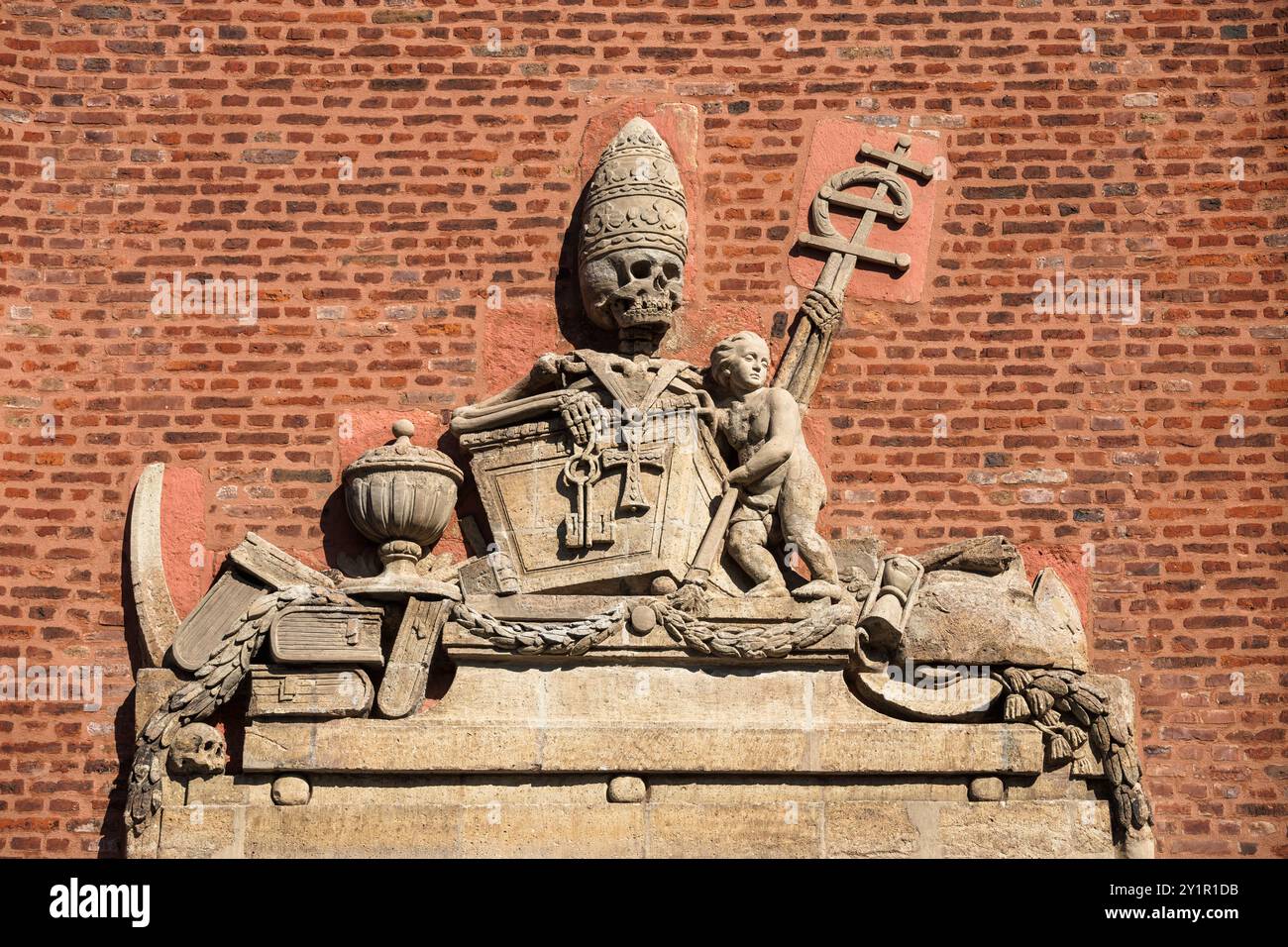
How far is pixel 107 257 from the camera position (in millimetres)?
10094

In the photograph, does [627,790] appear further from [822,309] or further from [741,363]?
[822,309]

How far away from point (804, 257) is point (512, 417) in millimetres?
1614

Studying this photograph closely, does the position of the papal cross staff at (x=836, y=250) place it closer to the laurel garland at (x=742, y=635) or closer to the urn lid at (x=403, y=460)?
the laurel garland at (x=742, y=635)

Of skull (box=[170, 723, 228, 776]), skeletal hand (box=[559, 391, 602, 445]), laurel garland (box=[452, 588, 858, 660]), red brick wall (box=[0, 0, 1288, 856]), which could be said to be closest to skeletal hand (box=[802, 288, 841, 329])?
red brick wall (box=[0, 0, 1288, 856])

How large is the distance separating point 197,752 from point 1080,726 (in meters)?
3.75

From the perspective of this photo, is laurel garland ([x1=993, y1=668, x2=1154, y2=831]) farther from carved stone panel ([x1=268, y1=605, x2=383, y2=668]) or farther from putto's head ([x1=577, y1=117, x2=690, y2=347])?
carved stone panel ([x1=268, y1=605, x2=383, y2=668])

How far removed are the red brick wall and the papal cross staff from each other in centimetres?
13

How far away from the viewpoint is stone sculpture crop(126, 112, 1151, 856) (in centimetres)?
916

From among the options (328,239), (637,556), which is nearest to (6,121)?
(328,239)

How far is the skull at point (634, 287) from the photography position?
9.77 m

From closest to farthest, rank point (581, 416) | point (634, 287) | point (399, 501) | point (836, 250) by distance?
point (399, 501)
point (581, 416)
point (634, 287)
point (836, 250)

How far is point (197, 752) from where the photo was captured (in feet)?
30.0

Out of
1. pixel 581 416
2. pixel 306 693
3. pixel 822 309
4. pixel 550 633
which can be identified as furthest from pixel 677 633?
pixel 822 309

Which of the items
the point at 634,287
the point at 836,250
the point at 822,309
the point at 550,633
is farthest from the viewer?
the point at 836,250
